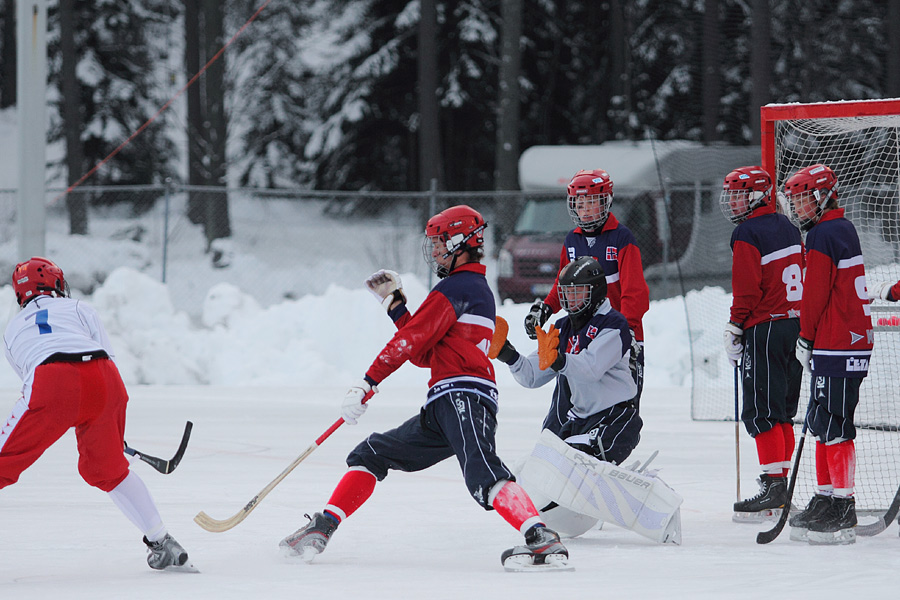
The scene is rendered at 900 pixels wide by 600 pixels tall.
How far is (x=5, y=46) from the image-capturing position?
97.7ft

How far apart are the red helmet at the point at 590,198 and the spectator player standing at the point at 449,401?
3.46ft

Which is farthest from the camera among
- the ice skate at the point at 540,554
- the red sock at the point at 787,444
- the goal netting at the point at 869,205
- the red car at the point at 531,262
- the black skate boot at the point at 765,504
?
the red car at the point at 531,262

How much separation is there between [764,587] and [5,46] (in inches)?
1164

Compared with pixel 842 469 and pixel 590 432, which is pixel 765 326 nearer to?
pixel 842 469

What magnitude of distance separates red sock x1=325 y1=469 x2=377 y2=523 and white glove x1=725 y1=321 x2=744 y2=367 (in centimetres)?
196

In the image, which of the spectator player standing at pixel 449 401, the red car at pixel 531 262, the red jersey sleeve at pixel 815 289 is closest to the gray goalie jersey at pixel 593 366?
the spectator player standing at pixel 449 401

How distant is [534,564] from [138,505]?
1.52 m

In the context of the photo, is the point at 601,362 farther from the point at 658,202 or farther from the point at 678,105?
the point at 678,105

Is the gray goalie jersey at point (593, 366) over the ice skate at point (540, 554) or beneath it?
over

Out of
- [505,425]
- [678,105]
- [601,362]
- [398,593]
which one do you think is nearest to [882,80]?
[678,105]

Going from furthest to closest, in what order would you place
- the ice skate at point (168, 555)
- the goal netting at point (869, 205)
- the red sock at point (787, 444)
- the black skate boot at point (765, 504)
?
the goal netting at point (869, 205), the red sock at point (787, 444), the black skate boot at point (765, 504), the ice skate at point (168, 555)

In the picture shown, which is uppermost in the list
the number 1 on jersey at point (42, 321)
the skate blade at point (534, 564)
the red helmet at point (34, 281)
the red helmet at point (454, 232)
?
the red helmet at point (454, 232)

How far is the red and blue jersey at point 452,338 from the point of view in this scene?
14.5 feet

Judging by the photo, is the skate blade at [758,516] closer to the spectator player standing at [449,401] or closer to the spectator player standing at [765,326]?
the spectator player standing at [765,326]
